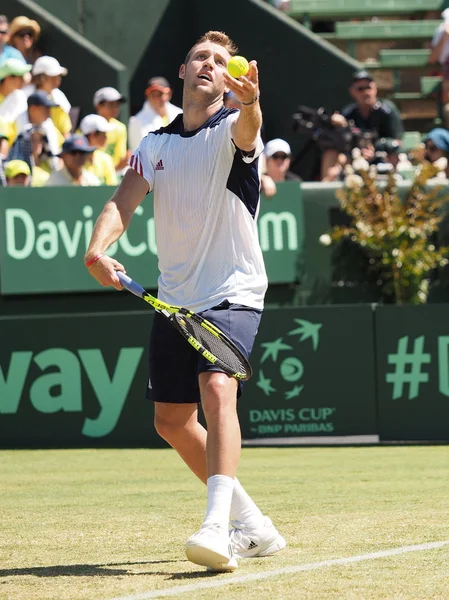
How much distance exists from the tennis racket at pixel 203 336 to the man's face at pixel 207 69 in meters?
0.90

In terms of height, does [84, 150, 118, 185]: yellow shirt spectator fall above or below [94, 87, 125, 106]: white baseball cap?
A: below

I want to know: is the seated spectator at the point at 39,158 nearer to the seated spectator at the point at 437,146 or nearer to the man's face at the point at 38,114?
the man's face at the point at 38,114

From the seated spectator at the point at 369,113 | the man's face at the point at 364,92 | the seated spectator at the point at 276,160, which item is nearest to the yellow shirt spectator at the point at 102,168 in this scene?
the seated spectator at the point at 276,160

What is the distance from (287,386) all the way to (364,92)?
4.99 m

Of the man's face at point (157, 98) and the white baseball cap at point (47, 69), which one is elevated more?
the white baseball cap at point (47, 69)

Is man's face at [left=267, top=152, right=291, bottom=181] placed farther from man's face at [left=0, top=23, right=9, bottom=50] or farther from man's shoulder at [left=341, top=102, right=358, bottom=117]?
man's face at [left=0, top=23, right=9, bottom=50]

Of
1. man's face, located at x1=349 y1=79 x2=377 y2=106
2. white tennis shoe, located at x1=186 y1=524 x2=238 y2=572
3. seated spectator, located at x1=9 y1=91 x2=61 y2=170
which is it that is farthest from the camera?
man's face, located at x1=349 y1=79 x2=377 y2=106

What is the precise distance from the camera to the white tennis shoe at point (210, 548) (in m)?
4.98

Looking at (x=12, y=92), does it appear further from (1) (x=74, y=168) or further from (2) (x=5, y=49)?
(1) (x=74, y=168)

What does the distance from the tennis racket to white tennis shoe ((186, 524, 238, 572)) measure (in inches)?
26.8

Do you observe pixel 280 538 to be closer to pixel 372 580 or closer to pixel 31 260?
pixel 372 580

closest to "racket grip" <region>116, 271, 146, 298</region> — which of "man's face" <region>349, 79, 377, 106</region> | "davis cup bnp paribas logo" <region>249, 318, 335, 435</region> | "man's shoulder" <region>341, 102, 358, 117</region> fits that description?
Result: "davis cup bnp paribas logo" <region>249, 318, 335, 435</region>

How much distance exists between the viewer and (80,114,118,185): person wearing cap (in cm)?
1321

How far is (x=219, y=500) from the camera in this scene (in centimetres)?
515
